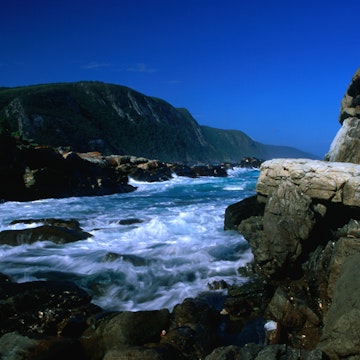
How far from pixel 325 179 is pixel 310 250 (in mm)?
2252

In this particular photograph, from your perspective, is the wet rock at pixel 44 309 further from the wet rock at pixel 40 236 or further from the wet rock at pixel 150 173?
the wet rock at pixel 150 173

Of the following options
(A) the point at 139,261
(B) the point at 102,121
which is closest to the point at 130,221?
(A) the point at 139,261

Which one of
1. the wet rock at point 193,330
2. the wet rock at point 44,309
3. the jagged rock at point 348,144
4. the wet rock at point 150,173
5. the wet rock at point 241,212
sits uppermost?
the jagged rock at point 348,144

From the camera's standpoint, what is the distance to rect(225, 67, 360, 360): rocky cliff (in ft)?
23.0

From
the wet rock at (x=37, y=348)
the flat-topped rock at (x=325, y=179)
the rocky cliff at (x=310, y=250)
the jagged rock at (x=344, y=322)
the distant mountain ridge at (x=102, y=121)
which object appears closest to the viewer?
the jagged rock at (x=344, y=322)

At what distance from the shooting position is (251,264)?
10898mm

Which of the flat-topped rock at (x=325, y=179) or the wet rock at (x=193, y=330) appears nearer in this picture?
the wet rock at (x=193, y=330)

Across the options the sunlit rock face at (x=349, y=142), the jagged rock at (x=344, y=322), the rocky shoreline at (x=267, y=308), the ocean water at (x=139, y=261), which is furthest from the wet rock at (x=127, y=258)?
the sunlit rock face at (x=349, y=142)

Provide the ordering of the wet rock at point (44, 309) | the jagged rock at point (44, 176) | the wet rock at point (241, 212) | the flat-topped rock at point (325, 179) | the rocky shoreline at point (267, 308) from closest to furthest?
the rocky shoreline at point (267, 308) → the wet rock at point (44, 309) → the flat-topped rock at point (325, 179) → the wet rock at point (241, 212) → the jagged rock at point (44, 176)

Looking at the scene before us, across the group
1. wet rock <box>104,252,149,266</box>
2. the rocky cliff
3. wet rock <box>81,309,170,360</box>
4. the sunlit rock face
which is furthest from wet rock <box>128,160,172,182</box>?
wet rock <box>81,309,170,360</box>

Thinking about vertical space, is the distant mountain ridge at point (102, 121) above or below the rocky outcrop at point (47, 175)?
above

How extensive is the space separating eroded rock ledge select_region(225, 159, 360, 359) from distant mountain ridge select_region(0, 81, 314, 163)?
248ft

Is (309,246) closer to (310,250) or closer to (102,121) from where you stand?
(310,250)

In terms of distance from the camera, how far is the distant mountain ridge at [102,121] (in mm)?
94125
